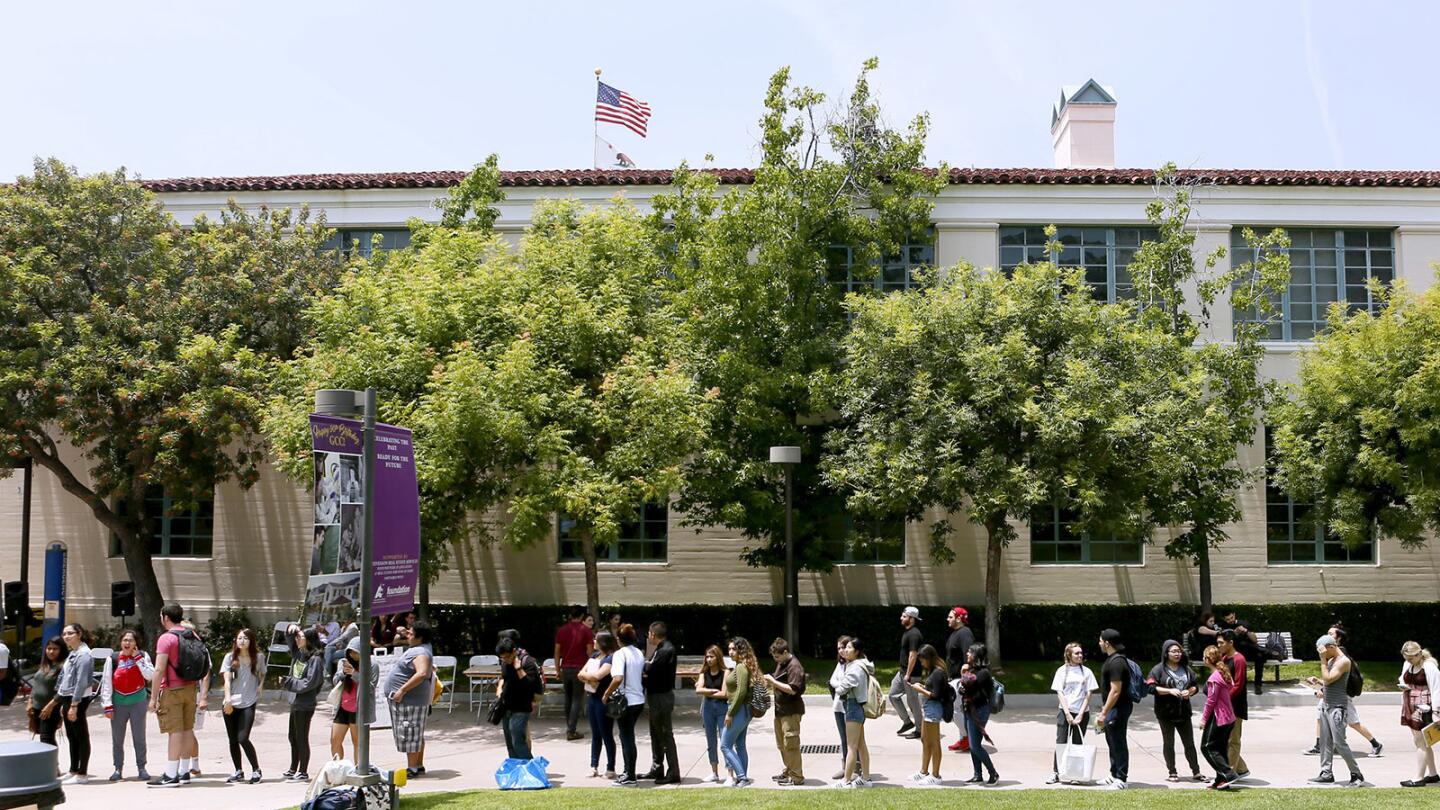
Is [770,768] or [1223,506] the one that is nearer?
[770,768]

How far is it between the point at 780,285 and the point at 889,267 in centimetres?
429

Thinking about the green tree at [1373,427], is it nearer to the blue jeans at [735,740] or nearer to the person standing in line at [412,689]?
the blue jeans at [735,740]

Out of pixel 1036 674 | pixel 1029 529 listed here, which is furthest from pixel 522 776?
pixel 1029 529

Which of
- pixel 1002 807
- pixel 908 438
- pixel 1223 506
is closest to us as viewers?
pixel 1002 807

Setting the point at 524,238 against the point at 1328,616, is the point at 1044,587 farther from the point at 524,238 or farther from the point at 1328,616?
the point at 524,238

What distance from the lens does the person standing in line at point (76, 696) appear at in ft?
44.6

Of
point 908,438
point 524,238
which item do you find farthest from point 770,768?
Result: point 524,238

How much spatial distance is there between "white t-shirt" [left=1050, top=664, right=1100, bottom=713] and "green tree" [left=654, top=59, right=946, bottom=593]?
8324 mm

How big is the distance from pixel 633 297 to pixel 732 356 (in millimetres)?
1959

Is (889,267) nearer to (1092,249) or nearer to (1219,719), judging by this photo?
(1092,249)

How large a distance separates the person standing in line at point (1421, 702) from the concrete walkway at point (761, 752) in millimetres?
374

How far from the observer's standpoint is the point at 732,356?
2092 cm

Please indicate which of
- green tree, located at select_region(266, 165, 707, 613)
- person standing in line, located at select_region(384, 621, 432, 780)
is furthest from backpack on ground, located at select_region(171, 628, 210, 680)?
green tree, located at select_region(266, 165, 707, 613)

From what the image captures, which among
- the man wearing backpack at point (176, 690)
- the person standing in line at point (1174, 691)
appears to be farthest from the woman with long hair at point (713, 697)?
the man wearing backpack at point (176, 690)
